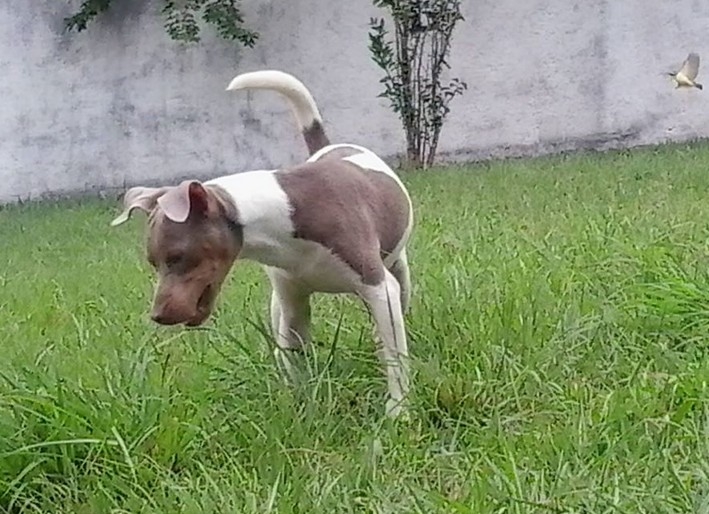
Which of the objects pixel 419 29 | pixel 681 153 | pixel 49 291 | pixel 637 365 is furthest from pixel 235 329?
pixel 419 29

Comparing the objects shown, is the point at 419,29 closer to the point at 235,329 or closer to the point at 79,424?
the point at 235,329

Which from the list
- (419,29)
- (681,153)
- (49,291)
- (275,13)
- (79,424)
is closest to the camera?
(79,424)

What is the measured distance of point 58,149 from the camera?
10852 mm

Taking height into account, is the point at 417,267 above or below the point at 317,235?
below

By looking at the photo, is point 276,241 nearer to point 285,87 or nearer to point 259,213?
point 259,213

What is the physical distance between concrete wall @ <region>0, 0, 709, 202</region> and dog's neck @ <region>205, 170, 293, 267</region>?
24.4ft

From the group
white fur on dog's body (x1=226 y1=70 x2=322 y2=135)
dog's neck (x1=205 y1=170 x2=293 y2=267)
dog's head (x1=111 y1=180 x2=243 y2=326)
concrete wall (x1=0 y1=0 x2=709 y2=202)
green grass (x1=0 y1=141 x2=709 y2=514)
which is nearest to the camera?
green grass (x1=0 y1=141 x2=709 y2=514)

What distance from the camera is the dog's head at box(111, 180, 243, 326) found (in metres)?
2.66

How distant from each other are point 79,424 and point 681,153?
21.7 ft

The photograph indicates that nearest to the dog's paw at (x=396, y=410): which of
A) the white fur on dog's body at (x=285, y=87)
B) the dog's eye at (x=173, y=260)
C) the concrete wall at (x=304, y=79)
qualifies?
the dog's eye at (x=173, y=260)

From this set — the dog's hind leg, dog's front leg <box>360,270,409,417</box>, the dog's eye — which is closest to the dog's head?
the dog's eye

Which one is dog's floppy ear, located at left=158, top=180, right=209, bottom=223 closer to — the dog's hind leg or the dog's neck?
the dog's neck

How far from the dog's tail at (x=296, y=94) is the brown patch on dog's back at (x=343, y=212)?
346mm

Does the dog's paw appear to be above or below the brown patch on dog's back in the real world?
below
